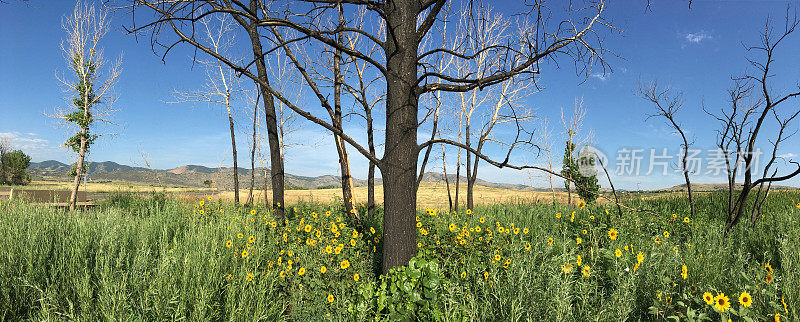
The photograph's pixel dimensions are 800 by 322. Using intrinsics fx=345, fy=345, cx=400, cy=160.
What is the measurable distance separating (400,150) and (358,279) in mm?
1490

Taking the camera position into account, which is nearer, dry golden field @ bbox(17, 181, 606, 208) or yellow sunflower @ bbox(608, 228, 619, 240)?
yellow sunflower @ bbox(608, 228, 619, 240)

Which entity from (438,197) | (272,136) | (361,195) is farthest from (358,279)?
(361,195)

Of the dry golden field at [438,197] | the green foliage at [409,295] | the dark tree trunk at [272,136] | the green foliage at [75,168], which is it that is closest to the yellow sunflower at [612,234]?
the green foliage at [409,295]

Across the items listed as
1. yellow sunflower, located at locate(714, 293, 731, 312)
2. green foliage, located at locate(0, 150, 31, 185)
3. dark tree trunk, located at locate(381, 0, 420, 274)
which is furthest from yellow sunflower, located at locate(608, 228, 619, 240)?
green foliage, located at locate(0, 150, 31, 185)

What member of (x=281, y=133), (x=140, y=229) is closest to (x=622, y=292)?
(x=140, y=229)

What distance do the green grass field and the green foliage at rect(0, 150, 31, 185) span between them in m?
61.4

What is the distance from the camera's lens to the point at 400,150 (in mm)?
3129

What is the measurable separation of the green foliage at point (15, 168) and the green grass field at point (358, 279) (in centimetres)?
6136

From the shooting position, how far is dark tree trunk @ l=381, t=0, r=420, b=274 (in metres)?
3.13

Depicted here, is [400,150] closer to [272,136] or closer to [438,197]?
[272,136]

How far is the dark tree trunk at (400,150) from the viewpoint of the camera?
313 centimetres

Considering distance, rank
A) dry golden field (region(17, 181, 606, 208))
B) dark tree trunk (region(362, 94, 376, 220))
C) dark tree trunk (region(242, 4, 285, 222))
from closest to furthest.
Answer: dark tree trunk (region(362, 94, 376, 220)) < dark tree trunk (region(242, 4, 285, 222)) < dry golden field (region(17, 181, 606, 208))

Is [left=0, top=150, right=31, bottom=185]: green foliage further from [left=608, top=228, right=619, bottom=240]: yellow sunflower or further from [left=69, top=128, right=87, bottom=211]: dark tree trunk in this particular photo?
[left=608, top=228, right=619, bottom=240]: yellow sunflower

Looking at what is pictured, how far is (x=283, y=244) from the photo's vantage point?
477 cm
